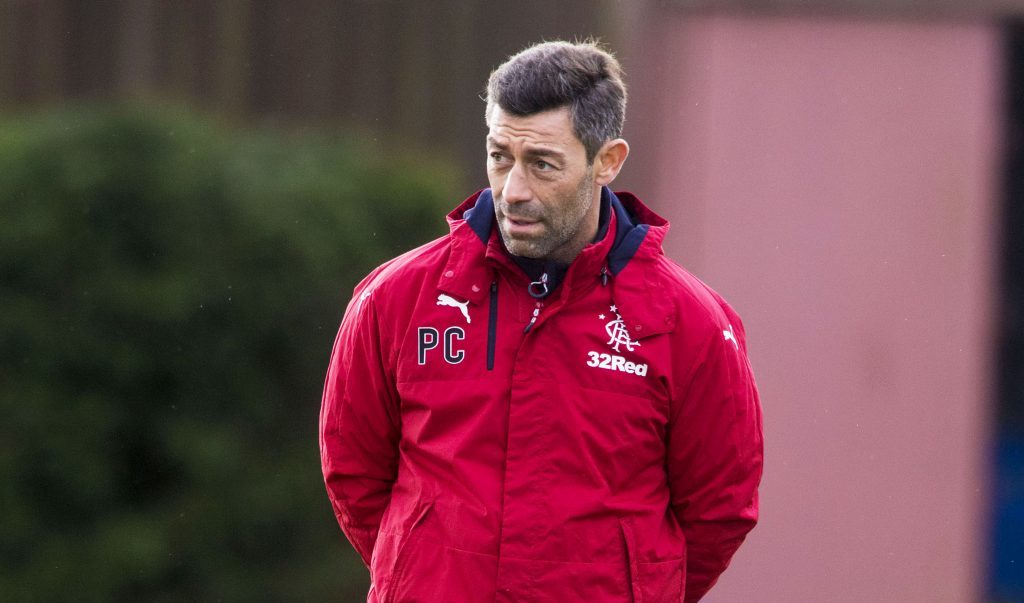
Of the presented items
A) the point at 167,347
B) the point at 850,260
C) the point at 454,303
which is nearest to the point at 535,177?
the point at 454,303

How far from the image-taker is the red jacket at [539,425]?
3012 millimetres

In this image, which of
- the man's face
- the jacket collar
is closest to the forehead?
the man's face

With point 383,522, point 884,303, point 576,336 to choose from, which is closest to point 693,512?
point 576,336

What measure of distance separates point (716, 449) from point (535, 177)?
2.37 feet

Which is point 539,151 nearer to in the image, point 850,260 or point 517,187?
point 517,187

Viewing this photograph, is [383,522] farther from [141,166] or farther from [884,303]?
[884,303]

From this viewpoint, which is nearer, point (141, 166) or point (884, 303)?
point (141, 166)

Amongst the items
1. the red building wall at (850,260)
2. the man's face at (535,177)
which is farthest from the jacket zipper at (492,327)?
the red building wall at (850,260)

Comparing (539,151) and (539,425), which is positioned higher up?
(539,151)

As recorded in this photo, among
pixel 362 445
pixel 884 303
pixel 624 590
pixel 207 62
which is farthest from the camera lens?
pixel 207 62

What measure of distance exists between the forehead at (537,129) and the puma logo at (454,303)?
0.36 metres

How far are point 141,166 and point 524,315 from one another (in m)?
3.05

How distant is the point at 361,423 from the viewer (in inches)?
127

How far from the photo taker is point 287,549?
629 cm
